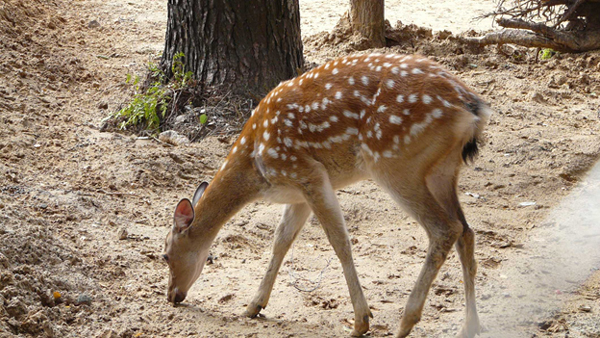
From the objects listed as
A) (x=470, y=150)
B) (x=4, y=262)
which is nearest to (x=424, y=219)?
(x=470, y=150)

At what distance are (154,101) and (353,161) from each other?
375 cm

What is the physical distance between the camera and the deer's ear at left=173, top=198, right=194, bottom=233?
184 inches

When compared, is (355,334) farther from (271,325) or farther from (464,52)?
(464,52)

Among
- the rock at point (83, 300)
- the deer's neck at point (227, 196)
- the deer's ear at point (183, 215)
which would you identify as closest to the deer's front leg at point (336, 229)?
the deer's neck at point (227, 196)

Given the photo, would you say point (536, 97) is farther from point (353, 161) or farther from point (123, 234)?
point (123, 234)

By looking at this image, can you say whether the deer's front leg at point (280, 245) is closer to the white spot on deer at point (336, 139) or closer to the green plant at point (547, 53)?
the white spot on deer at point (336, 139)

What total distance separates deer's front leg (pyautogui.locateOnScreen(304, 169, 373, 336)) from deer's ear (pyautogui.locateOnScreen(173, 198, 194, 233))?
33.6 inches

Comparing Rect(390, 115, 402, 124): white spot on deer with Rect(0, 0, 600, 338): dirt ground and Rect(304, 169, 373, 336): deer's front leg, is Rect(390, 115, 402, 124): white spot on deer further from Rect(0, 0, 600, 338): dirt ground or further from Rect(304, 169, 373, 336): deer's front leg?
Rect(0, 0, 600, 338): dirt ground

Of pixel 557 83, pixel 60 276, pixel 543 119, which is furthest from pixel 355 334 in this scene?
pixel 557 83

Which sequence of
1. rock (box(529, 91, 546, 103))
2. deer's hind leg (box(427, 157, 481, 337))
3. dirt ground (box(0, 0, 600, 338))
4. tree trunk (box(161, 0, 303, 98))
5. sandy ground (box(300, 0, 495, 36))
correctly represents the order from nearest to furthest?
deer's hind leg (box(427, 157, 481, 337)) < dirt ground (box(0, 0, 600, 338)) < tree trunk (box(161, 0, 303, 98)) < rock (box(529, 91, 546, 103)) < sandy ground (box(300, 0, 495, 36))

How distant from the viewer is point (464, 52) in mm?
9570

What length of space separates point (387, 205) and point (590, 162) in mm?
2133

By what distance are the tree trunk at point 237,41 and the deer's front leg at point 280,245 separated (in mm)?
2851

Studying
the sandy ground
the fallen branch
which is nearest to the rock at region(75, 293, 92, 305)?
the fallen branch
